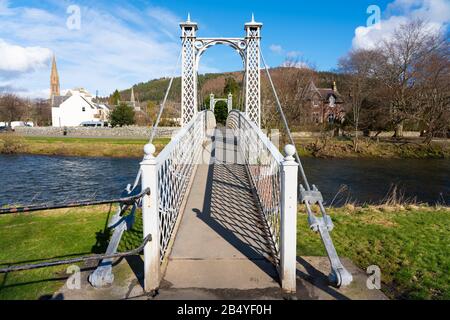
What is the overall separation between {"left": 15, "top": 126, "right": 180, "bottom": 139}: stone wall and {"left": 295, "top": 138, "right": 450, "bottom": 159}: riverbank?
15541mm

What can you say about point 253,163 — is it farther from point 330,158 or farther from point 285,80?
point 285,80

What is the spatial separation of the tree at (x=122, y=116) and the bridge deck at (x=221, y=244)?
39.0 meters

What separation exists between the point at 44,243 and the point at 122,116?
130 feet

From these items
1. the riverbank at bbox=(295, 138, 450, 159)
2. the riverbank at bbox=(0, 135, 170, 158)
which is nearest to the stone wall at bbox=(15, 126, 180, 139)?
the riverbank at bbox=(0, 135, 170, 158)

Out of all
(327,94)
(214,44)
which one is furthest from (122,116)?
(214,44)

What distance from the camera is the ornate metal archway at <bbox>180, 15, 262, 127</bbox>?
9.86 m

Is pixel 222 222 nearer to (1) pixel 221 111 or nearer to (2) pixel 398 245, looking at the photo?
(2) pixel 398 245

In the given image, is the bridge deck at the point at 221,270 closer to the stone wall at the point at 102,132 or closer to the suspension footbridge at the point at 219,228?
the suspension footbridge at the point at 219,228

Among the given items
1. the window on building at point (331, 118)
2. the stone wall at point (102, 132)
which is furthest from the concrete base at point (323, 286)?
the window on building at point (331, 118)

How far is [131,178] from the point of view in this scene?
54.5 ft

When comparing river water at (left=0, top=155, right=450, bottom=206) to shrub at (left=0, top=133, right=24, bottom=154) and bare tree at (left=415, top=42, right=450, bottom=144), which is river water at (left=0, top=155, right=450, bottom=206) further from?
bare tree at (left=415, top=42, right=450, bottom=144)

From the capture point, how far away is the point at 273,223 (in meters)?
3.74

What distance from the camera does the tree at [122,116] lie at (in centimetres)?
4212
